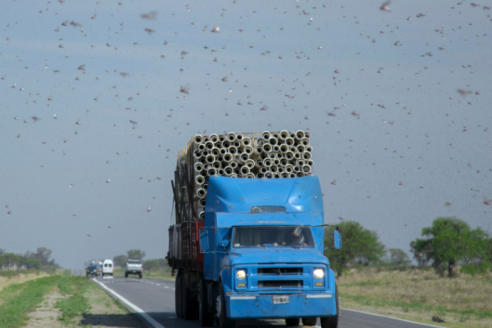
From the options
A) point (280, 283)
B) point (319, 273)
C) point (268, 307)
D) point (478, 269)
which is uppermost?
point (478, 269)

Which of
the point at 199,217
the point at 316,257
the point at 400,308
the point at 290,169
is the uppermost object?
the point at 290,169

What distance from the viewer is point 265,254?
1353cm

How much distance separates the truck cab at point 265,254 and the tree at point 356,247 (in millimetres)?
61371

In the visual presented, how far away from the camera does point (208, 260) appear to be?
49.7 ft

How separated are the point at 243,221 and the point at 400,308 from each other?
11.3 meters

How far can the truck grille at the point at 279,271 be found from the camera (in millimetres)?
13391

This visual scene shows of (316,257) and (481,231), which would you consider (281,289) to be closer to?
(316,257)

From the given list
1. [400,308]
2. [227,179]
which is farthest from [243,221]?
[400,308]

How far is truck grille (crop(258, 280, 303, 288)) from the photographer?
1336 centimetres

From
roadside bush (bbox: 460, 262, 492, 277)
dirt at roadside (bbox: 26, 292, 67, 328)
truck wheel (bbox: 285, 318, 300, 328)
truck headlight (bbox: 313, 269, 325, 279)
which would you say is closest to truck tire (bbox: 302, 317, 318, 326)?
truck wheel (bbox: 285, 318, 300, 328)

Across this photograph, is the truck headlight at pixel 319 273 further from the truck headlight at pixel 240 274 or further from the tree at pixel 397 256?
the tree at pixel 397 256

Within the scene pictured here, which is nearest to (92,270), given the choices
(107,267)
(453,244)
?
(107,267)

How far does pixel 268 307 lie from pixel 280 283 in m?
0.53

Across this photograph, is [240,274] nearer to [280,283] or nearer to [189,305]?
[280,283]
